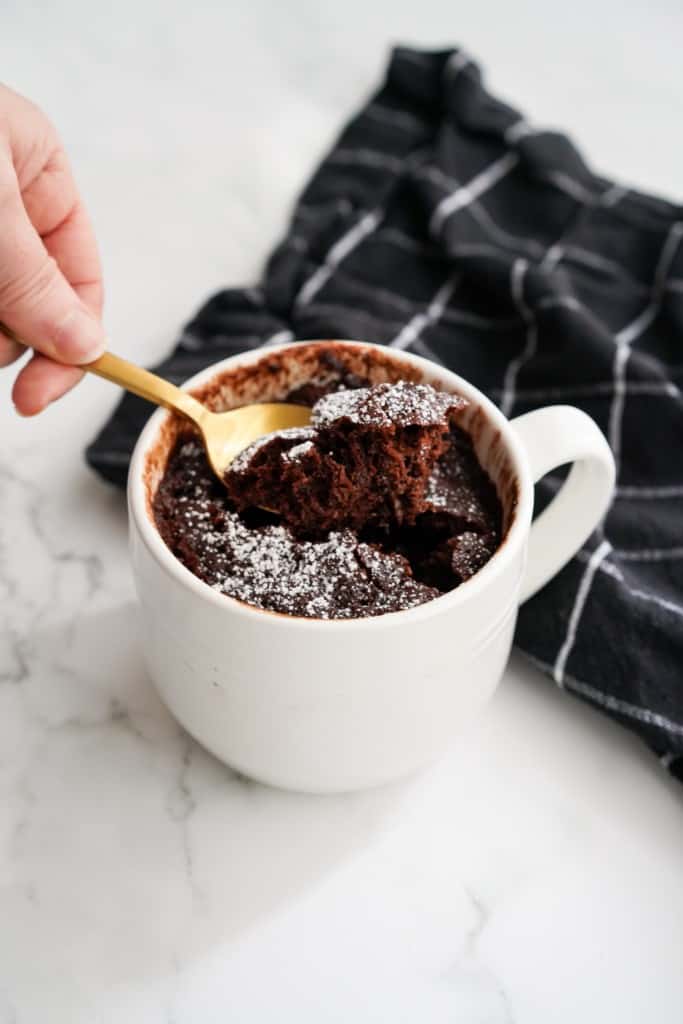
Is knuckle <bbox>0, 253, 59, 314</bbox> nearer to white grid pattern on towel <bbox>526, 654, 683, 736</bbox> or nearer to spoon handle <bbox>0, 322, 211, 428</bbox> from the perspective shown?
spoon handle <bbox>0, 322, 211, 428</bbox>

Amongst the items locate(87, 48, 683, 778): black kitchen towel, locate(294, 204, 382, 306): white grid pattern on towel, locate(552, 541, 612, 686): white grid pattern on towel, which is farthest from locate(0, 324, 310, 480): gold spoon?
locate(294, 204, 382, 306): white grid pattern on towel

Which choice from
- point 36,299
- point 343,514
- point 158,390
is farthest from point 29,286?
point 343,514

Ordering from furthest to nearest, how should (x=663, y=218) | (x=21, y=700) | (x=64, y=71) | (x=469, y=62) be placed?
(x=64, y=71) < (x=469, y=62) < (x=663, y=218) < (x=21, y=700)

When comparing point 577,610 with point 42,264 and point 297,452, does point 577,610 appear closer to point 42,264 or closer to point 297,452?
point 297,452

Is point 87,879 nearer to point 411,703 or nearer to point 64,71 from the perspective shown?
point 411,703

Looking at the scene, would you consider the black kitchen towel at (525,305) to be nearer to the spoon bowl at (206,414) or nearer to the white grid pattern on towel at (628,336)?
the white grid pattern on towel at (628,336)

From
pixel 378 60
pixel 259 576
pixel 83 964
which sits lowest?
pixel 83 964

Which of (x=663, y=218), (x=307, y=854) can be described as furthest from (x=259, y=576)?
(x=663, y=218)
